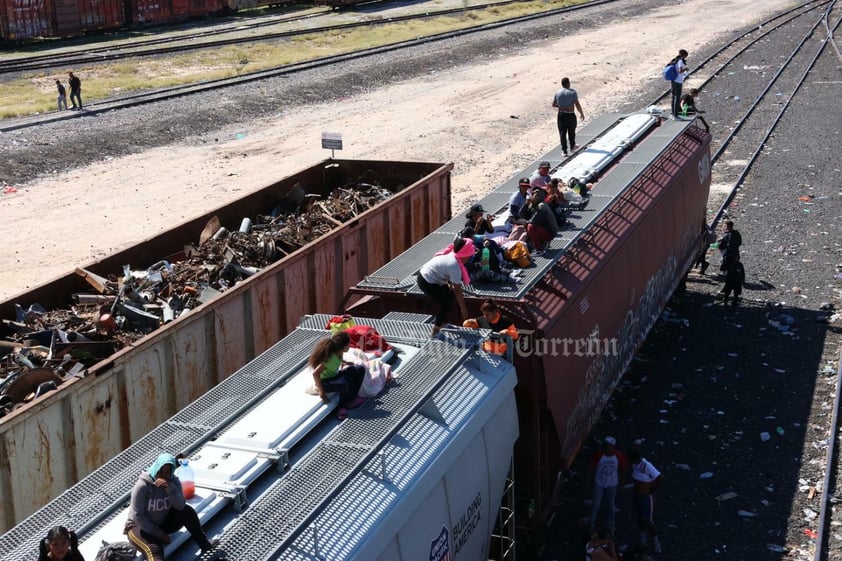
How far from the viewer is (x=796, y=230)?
729 inches

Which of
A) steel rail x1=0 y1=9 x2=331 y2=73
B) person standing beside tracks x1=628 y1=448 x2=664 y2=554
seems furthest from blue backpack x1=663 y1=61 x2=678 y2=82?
steel rail x1=0 y1=9 x2=331 y2=73

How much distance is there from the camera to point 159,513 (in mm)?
5426

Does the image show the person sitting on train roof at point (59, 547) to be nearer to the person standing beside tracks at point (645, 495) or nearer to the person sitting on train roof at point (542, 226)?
the person standing beside tracks at point (645, 495)

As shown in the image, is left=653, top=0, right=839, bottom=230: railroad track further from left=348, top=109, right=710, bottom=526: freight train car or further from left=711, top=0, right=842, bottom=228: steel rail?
left=348, top=109, right=710, bottom=526: freight train car

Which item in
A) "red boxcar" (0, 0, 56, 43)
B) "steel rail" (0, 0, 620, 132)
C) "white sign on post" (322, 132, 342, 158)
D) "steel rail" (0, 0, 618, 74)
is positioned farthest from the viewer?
"red boxcar" (0, 0, 56, 43)

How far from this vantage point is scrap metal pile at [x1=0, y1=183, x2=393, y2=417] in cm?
870

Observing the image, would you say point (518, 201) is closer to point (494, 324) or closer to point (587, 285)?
point (587, 285)

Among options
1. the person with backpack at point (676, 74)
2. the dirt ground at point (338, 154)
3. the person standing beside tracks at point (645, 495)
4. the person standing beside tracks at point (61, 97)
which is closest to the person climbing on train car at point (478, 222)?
the person standing beside tracks at point (645, 495)

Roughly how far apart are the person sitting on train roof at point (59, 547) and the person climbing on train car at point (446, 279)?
3524 mm

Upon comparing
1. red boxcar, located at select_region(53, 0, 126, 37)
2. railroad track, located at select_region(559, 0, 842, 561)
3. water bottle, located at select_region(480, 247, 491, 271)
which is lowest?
railroad track, located at select_region(559, 0, 842, 561)

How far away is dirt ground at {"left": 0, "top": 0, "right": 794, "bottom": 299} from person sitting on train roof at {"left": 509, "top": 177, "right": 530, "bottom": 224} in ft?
30.3

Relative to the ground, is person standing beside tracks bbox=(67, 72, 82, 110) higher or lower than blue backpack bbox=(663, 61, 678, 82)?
lower

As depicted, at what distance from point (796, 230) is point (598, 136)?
5758mm

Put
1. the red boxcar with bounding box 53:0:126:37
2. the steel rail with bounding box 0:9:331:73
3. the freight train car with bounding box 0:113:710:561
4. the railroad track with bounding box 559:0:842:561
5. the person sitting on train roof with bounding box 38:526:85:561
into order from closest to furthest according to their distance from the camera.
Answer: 1. the person sitting on train roof with bounding box 38:526:85:561
2. the freight train car with bounding box 0:113:710:561
3. the railroad track with bounding box 559:0:842:561
4. the steel rail with bounding box 0:9:331:73
5. the red boxcar with bounding box 53:0:126:37
